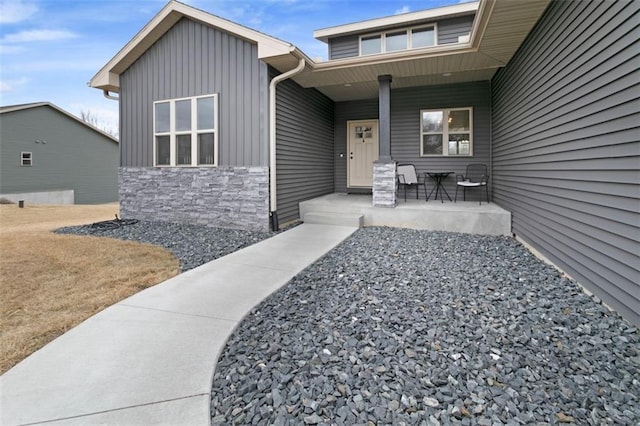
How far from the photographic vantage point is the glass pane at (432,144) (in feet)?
24.5

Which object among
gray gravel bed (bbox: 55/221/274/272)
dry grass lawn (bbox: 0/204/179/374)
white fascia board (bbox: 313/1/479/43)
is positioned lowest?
dry grass lawn (bbox: 0/204/179/374)

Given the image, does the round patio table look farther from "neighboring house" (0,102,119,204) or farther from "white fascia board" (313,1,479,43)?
"neighboring house" (0,102,119,204)

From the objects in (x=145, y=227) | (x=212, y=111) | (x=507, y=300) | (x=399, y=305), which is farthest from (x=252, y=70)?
(x=507, y=300)

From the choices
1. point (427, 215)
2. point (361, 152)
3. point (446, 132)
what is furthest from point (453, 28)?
point (427, 215)

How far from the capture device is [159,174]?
21.5 feet

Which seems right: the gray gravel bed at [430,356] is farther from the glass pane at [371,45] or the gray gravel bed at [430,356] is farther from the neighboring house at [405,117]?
the glass pane at [371,45]

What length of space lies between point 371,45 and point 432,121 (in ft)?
10.3

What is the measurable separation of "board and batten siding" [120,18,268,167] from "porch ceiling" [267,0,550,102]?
69 centimetres

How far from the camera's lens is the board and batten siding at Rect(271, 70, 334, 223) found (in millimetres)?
6078

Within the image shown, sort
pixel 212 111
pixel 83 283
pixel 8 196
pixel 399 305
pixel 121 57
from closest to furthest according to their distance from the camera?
pixel 399 305
pixel 83 283
pixel 212 111
pixel 121 57
pixel 8 196

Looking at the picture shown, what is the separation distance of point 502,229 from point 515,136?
148 cm

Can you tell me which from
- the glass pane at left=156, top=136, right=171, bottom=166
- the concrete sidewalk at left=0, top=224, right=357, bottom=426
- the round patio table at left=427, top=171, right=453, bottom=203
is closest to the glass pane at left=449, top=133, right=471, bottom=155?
the round patio table at left=427, top=171, right=453, bottom=203

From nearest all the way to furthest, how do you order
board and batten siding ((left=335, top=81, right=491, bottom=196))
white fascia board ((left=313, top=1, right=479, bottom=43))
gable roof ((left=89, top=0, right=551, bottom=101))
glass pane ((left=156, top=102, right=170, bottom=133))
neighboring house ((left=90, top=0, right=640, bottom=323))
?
neighboring house ((left=90, top=0, right=640, bottom=323)) → gable roof ((left=89, top=0, right=551, bottom=101)) → glass pane ((left=156, top=102, right=170, bottom=133)) → board and batten siding ((left=335, top=81, right=491, bottom=196)) → white fascia board ((left=313, top=1, right=479, bottom=43))

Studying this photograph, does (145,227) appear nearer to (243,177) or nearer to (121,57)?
(243,177)
